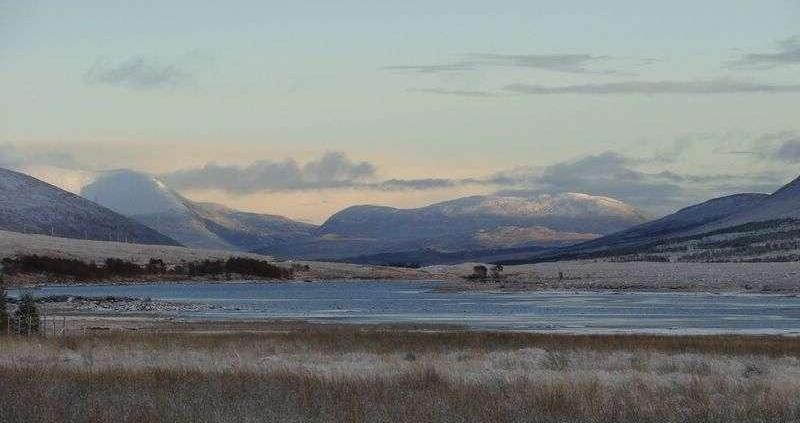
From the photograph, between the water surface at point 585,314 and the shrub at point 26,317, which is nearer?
the shrub at point 26,317

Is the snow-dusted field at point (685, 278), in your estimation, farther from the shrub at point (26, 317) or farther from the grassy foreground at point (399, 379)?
the shrub at point (26, 317)

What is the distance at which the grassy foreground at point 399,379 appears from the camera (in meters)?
23.1

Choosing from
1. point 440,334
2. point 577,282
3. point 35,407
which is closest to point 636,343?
point 440,334

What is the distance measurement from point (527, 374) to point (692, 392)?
619 centimetres

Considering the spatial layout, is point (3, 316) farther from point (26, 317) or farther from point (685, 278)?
point (685, 278)

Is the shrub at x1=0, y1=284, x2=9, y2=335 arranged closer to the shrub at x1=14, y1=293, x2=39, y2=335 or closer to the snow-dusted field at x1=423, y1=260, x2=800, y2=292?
the shrub at x1=14, y1=293, x2=39, y2=335

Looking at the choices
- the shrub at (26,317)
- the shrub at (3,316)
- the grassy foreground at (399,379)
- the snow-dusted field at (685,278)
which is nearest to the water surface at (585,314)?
the grassy foreground at (399,379)

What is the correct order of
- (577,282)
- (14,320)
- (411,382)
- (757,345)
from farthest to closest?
(577,282) < (14,320) < (757,345) < (411,382)

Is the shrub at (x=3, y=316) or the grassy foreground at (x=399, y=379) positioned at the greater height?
the shrub at (x=3, y=316)

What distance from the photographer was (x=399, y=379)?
30281 millimetres

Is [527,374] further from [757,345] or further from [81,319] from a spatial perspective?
[81,319]

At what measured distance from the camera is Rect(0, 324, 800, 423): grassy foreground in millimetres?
23094

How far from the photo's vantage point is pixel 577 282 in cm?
15512

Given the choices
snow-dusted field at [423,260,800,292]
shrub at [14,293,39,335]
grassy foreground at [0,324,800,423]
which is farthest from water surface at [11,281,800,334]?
snow-dusted field at [423,260,800,292]
